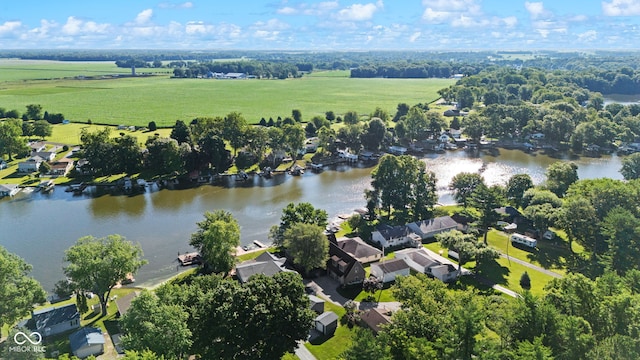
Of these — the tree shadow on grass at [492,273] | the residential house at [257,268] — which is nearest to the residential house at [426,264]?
the tree shadow on grass at [492,273]

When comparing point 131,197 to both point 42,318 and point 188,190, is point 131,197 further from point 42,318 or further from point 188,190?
point 42,318

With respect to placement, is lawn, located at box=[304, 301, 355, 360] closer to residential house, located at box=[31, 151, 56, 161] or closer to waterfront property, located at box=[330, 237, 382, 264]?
waterfront property, located at box=[330, 237, 382, 264]

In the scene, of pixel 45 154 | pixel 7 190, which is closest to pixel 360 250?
pixel 7 190

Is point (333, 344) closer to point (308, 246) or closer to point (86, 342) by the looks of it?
point (308, 246)

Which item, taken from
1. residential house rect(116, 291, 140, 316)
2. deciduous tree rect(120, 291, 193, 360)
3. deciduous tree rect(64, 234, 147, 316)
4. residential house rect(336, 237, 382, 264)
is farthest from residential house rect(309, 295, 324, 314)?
deciduous tree rect(64, 234, 147, 316)

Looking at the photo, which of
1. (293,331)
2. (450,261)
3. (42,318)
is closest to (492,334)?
(450,261)

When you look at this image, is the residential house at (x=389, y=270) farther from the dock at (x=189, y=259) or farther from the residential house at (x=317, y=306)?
→ the dock at (x=189, y=259)

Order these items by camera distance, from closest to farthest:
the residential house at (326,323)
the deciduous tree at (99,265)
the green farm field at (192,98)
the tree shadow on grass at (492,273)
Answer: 1. the residential house at (326,323)
2. the deciduous tree at (99,265)
3. the tree shadow on grass at (492,273)
4. the green farm field at (192,98)
